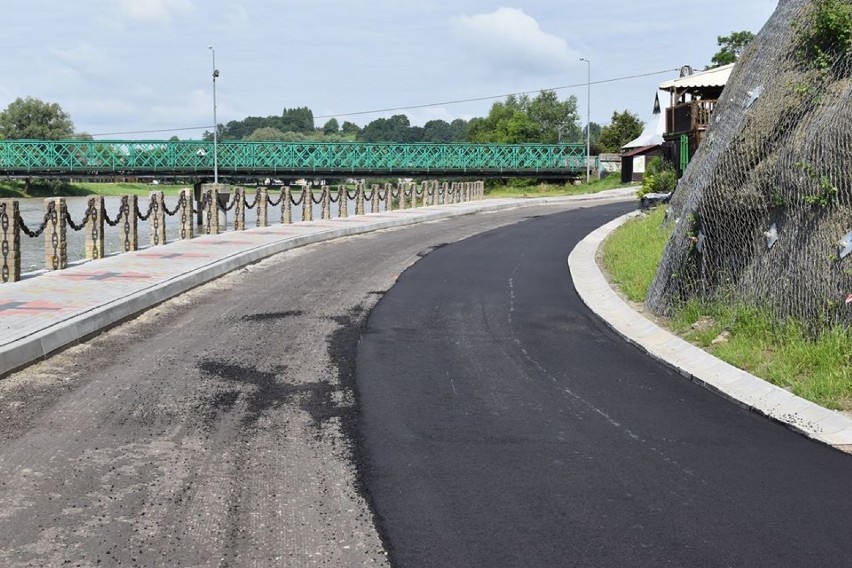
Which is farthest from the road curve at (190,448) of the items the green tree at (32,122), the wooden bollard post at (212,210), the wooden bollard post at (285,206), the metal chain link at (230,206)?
the green tree at (32,122)

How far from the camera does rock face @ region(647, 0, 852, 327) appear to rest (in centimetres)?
870

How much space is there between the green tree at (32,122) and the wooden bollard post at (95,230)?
9989 centimetres

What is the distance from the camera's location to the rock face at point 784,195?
8.70m

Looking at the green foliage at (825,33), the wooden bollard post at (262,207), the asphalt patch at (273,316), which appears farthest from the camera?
the wooden bollard post at (262,207)

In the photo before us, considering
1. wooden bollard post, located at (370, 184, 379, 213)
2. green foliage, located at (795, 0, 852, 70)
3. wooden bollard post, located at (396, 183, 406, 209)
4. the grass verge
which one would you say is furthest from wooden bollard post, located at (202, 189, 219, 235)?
green foliage, located at (795, 0, 852, 70)

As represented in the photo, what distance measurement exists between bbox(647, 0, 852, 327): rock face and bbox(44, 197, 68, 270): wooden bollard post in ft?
31.4

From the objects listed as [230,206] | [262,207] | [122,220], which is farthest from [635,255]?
[262,207]

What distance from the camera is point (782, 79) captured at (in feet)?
35.2

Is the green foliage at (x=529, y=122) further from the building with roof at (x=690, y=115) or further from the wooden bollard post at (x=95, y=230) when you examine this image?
the wooden bollard post at (x=95, y=230)

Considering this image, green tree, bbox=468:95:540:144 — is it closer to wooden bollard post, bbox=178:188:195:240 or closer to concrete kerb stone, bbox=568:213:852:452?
wooden bollard post, bbox=178:188:195:240

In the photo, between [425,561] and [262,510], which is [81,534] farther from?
[425,561]

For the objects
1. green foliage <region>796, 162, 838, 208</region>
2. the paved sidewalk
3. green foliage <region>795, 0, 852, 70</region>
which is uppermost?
green foliage <region>795, 0, 852, 70</region>

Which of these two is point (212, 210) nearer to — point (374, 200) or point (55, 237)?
point (55, 237)

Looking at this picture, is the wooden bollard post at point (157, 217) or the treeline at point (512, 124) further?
the treeline at point (512, 124)
